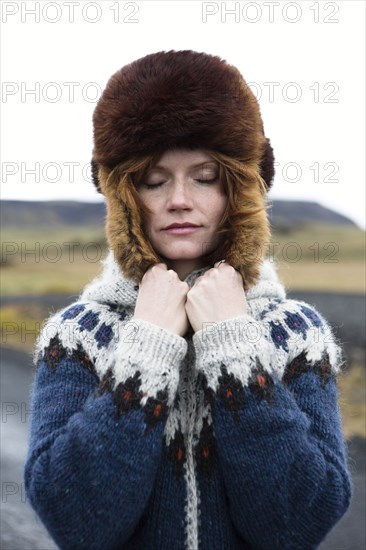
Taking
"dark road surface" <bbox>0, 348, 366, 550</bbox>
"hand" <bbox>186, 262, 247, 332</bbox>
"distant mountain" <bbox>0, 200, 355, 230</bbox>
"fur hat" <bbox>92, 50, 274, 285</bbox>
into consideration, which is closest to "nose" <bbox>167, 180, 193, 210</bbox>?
"fur hat" <bbox>92, 50, 274, 285</bbox>

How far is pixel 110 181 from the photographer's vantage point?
72.5 inches

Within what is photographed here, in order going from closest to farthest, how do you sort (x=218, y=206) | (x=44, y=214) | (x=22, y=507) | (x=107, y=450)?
(x=107, y=450), (x=218, y=206), (x=22, y=507), (x=44, y=214)

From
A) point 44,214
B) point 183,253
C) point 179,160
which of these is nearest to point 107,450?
point 183,253

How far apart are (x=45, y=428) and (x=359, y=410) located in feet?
16.0

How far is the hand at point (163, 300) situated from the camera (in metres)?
1.68

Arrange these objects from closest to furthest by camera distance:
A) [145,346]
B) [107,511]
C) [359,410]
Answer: [107,511] < [145,346] < [359,410]

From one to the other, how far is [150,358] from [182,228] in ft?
1.38

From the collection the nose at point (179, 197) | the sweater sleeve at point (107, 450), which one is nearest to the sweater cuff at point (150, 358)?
the sweater sleeve at point (107, 450)

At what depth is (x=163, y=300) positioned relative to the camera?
171 centimetres

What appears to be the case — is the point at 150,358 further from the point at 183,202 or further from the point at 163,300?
the point at 183,202

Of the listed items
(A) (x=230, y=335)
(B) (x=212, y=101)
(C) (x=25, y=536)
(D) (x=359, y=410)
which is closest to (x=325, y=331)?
(A) (x=230, y=335)

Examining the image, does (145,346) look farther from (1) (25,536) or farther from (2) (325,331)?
(1) (25,536)

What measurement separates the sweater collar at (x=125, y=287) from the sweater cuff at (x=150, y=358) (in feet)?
0.78

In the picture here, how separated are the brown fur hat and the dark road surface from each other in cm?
251
